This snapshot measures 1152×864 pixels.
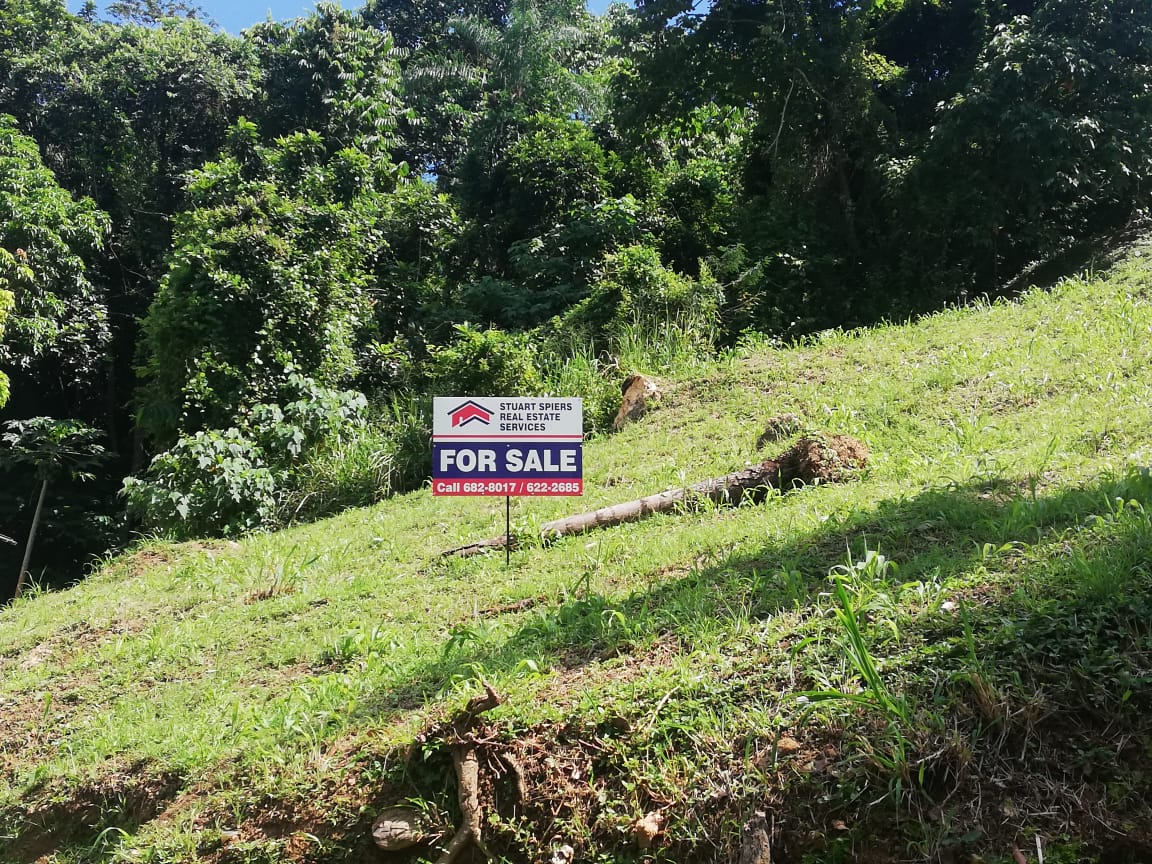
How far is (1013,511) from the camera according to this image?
326 centimetres

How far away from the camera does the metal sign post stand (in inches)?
167

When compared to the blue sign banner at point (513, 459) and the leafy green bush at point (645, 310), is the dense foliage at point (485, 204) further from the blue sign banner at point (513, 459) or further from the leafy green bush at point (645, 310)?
the blue sign banner at point (513, 459)

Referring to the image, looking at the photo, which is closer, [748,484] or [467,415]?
[467,415]

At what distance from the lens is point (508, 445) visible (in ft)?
14.1

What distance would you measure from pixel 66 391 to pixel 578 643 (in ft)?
53.7

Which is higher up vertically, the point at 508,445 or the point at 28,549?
the point at 508,445

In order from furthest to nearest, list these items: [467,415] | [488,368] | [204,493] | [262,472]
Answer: [488,368] < [262,472] < [204,493] < [467,415]

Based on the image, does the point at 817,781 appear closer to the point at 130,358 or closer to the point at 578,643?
the point at 578,643

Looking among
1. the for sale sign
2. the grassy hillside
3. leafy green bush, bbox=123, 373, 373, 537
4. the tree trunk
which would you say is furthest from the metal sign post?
the tree trunk

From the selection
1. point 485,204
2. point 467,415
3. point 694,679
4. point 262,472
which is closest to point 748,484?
point 467,415

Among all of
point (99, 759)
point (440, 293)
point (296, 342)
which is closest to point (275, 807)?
point (99, 759)

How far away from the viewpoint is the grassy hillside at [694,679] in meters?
2.07

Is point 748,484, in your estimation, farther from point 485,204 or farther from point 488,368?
point 485,204

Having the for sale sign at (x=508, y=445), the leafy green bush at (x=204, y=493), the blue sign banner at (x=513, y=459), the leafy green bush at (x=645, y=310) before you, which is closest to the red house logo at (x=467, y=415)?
the for sale sign at (x=508, y=445)
